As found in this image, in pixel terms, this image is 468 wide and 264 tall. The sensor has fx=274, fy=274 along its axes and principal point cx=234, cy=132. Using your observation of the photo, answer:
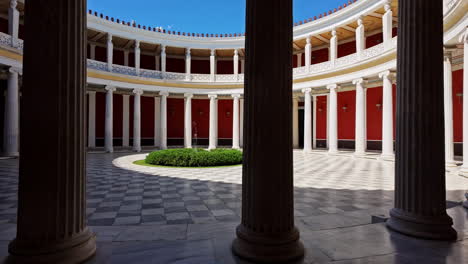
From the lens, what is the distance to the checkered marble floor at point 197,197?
5773 millimetres

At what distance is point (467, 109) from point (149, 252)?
12989mm

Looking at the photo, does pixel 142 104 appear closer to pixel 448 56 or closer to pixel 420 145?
pixel 448 56

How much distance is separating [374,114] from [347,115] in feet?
8.95

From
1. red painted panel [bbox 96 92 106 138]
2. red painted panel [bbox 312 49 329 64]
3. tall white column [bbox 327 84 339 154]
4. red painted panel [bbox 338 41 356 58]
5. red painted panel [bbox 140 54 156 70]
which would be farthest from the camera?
red painted panel [bbox 140 54 156 70]

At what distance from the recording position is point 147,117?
30.4 metres

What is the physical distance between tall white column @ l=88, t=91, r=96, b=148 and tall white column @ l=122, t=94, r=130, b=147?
9.41 ft

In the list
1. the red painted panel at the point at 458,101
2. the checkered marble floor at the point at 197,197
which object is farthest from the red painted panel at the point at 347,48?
the checkered marble floor at the point at 197,197

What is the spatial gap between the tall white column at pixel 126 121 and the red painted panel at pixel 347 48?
2211cm

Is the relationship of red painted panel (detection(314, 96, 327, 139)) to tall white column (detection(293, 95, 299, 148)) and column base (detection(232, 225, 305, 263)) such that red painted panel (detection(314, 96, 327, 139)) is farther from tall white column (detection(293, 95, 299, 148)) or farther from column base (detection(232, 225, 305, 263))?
column base (detection(232, 225, 305, 263))

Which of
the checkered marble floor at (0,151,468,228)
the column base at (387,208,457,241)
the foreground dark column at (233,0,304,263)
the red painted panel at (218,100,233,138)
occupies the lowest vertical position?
the checkered marble floor at (0,151,468,228)

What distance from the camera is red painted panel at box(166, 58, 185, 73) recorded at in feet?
103

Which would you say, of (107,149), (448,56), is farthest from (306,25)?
(107,149)

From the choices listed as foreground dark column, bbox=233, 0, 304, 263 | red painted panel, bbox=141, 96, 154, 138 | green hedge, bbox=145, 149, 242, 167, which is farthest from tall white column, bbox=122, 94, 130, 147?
foreground dark column, bbox=233, 0, 304, 263

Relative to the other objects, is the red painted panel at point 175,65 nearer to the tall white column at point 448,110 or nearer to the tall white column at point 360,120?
the tall white column at point 360,120
